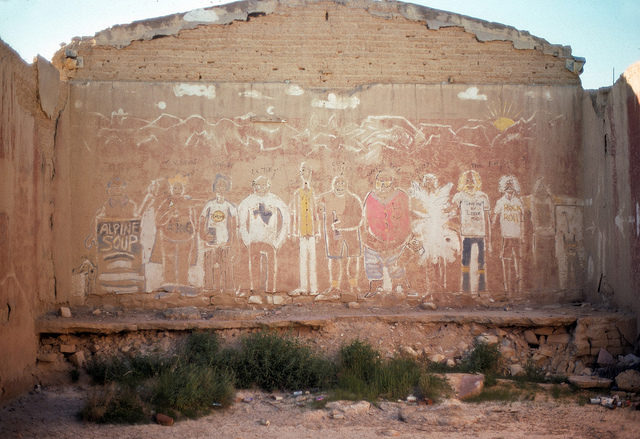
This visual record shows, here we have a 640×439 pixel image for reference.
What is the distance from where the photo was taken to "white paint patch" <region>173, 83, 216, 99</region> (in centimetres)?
823

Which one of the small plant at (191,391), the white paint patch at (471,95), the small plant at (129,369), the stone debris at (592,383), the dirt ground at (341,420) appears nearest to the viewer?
the dirt ground at (341,420)

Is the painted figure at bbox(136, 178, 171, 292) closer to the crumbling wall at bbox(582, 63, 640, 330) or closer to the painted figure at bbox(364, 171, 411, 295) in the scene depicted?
the painted figure at bbox(364, 171, 411, 295)

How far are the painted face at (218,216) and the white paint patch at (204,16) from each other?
263 centimetres

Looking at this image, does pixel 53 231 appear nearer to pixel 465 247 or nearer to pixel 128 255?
pixel 128 255

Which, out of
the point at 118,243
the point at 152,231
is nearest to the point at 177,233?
the point at 152,231

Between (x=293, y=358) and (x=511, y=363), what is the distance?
2745 mm

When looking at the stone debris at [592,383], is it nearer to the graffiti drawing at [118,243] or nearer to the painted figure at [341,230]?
the painted figure at [341,230]

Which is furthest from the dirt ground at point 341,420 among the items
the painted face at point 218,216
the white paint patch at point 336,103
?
the white paint patch at point 336,103

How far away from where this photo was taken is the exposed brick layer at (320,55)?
327 inches

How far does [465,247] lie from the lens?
27.7 ft

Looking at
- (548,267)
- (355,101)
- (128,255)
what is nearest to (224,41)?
(355,101)

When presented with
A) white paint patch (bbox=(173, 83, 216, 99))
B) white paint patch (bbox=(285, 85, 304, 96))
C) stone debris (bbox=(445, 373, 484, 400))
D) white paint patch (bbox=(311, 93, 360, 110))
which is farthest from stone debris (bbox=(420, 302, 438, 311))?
white paint patch (bbox=(173, 83, 216, 99))

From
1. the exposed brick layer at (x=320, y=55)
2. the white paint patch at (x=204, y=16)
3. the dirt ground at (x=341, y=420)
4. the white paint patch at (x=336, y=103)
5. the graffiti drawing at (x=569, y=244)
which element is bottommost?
the dirt ground at (x=341, y=420)

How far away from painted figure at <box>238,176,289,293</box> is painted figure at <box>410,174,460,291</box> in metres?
1.84
